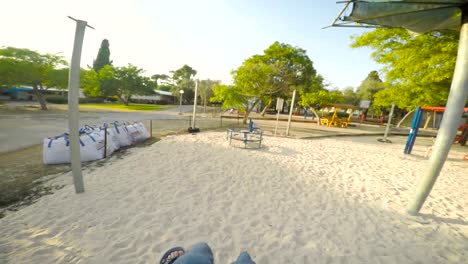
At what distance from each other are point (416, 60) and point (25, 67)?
97.5 feet

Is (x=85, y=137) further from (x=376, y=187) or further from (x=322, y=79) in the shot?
(x=322, y=79)

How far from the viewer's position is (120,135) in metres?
7.22

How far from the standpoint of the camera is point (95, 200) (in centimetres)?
347

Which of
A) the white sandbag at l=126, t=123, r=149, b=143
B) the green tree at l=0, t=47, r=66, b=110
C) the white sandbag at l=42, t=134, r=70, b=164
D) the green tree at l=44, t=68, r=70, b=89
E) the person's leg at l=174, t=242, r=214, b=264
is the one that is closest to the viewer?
the person's leg at l=174, t=242, r=214, b=264

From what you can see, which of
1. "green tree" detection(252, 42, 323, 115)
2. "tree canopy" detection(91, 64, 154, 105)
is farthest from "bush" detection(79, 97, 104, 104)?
"green tree" detection(252, 42, 323, 115)

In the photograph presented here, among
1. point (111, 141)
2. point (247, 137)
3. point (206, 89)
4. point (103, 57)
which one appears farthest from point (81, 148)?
point (103, 57)

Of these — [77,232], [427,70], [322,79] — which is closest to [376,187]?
[77,232]

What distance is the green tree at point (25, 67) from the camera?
16.6 m

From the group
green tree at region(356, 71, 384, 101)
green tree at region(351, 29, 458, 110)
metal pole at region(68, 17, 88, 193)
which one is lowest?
metal pole at region(68, 17, 88, 193)

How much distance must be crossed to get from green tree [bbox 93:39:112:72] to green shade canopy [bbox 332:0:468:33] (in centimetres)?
6074

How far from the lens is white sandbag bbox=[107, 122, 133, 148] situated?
6.93m

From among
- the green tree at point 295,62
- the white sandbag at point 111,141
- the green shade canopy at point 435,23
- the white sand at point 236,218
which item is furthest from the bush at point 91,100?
the green shade canopy at point 435,23

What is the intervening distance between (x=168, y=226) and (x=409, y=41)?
1378 centimetres

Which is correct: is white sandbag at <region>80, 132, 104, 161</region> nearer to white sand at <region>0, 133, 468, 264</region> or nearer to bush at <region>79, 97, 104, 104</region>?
white sand at <region>0, 133, 468, 264</region>
